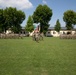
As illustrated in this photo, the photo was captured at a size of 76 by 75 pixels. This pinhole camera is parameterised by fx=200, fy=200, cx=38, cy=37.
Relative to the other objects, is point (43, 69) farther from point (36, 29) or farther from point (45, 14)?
point (45, 14)

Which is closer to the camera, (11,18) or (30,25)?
(11,18)

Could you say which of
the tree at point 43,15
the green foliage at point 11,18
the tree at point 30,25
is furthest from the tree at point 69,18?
the green foliage at point 11,18

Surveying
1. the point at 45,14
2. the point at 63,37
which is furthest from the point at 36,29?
the point at 45,14

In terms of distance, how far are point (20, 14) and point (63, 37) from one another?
34.6 meters

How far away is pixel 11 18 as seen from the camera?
3078 inches

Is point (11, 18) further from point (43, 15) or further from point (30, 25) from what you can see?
point (43, 15)

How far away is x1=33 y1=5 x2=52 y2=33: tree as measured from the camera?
78.6 m

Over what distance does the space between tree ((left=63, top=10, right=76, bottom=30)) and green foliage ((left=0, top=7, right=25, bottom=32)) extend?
17775 millimetres

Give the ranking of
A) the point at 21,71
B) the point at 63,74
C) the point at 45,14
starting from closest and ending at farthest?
the point at 63,74 → the point at 21,71 → the point at 45,14

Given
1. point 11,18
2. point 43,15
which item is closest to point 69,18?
point 43,15

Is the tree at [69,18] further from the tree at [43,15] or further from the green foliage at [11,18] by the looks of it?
the green foliage at [11,18]

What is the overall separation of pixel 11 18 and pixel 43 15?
12597mm

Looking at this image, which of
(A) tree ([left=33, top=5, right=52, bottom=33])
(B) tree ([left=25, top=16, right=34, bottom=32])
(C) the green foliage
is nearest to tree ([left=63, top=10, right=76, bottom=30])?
(A) tree ([left=33, top=5, right=52, bottom=33])

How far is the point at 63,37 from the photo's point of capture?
5006 cm
